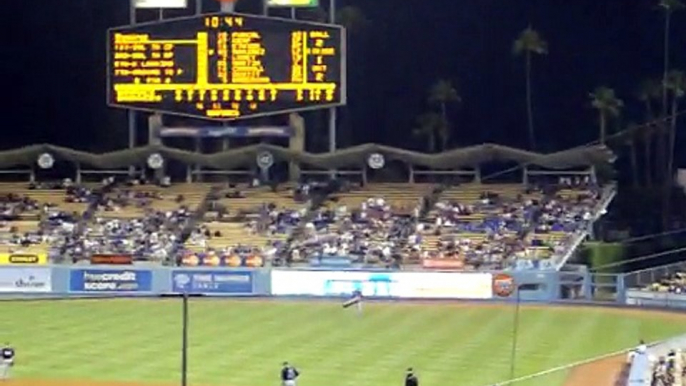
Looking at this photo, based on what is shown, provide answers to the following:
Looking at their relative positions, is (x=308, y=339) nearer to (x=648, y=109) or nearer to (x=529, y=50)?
(x=529, y=50)

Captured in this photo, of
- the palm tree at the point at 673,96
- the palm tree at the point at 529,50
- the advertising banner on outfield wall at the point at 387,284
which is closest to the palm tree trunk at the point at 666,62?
the palm tree at the point at 673,96

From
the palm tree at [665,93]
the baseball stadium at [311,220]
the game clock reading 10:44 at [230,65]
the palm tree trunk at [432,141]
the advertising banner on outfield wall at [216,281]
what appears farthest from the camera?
the palm tree trunk at [432,141]

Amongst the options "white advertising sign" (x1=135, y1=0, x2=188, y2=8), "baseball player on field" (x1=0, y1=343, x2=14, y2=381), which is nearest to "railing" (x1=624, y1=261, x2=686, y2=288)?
"white advertising sign" (x1=135, y1=0, x2=188, y2=8)

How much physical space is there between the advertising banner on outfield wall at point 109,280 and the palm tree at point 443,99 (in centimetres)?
2212

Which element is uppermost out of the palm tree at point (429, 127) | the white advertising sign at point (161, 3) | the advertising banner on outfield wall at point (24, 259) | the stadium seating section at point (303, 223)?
the white advertising sign at point (161, 3)

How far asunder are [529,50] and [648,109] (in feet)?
23.1

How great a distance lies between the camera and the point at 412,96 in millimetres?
69125

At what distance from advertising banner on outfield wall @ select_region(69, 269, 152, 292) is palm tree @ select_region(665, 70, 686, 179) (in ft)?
89.0

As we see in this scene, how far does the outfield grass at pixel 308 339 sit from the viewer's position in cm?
3066

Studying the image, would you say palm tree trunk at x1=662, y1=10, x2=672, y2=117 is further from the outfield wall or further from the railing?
the outfield wall

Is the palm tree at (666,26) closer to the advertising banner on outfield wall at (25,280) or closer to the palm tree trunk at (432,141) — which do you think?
the palm tree trunk at (432,141)

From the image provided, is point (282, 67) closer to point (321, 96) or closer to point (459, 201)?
point (321, 96)

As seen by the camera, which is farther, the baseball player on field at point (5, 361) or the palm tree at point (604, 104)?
the palm tree at point (604, 104)

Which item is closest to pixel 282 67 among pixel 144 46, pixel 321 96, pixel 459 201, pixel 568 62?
pixel 321 96
